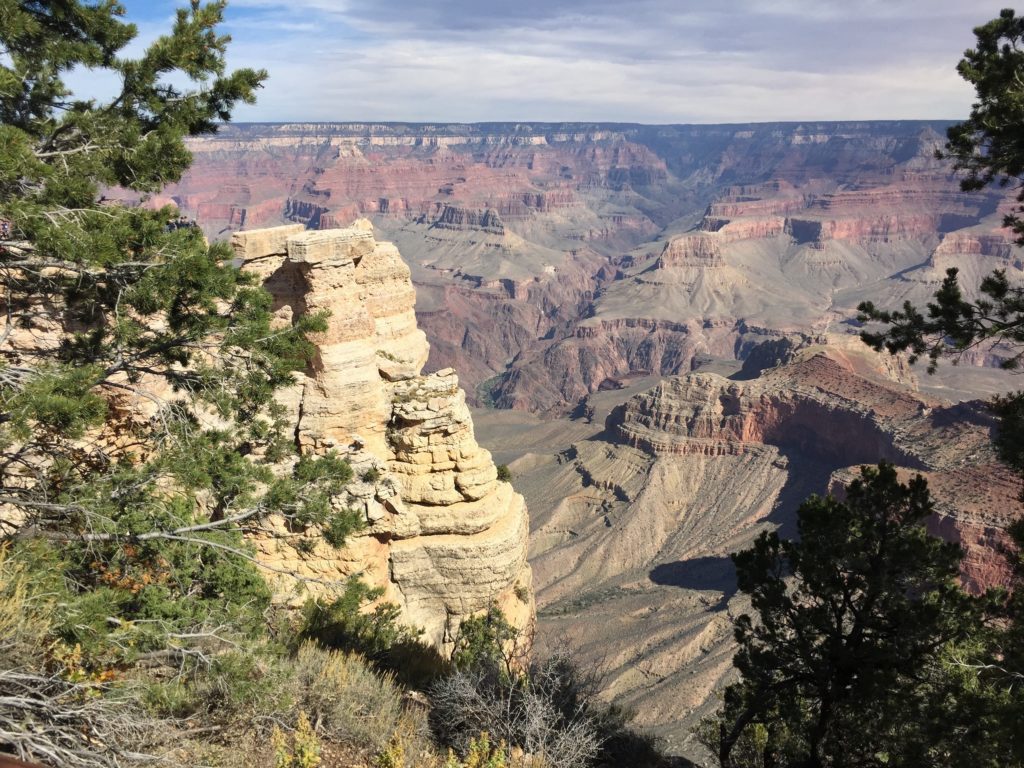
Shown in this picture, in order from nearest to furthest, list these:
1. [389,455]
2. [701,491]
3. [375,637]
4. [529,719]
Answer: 1. [529,719]
2. [375,637]
3. [389,455]
4. [701,491]

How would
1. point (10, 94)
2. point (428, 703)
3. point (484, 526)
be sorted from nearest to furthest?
point (10, 94), point (428, 703), point (484, 526)

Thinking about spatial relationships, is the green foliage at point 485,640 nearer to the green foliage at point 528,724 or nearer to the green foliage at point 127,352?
the green foliage at point 528,724

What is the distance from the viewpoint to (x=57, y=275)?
898 centimetres

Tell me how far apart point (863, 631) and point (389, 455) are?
1068 cm

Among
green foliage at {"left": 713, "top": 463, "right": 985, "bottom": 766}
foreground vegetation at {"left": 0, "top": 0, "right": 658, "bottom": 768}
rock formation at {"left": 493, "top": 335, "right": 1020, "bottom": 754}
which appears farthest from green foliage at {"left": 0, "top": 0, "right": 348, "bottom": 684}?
rock formation at {"left": 493, "top": 335, "right": 1020, "bottom": 754}

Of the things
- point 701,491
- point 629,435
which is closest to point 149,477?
point 701,491

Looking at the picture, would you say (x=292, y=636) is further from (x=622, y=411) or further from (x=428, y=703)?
(x=622, y=411)

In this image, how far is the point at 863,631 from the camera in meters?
10.8

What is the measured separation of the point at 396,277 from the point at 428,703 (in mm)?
11509

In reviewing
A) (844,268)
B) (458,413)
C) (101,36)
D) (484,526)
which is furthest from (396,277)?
(844,268)

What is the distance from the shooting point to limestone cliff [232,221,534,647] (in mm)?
15852

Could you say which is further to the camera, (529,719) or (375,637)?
(375,637)

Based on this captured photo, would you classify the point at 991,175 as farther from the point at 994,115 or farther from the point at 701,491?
the point at 701,491

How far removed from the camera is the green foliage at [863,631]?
9.73 m
